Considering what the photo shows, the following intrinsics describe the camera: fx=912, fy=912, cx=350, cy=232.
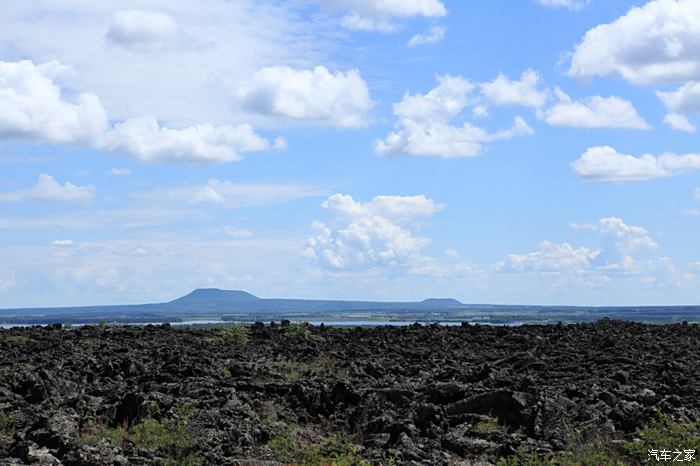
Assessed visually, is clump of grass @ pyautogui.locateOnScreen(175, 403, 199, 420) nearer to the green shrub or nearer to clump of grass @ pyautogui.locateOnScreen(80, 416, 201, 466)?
clump of grass @ pyautogui.locateOnScreen(80, 416, 201, 466)

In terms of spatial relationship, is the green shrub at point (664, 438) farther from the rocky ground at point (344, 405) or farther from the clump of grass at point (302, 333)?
the clump of grass at point (302, 333)

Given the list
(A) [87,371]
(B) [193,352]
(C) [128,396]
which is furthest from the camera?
(B) [193,352]

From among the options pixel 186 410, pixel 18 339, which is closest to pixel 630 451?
pixel 186 410

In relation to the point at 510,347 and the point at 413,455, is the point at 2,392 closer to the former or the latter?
the point at 413,455

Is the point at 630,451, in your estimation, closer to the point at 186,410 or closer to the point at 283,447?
the point at 283,447

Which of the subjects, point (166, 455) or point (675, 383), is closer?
point (166, 455)

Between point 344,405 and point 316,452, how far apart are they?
14.2ft

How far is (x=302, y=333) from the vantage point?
146ft

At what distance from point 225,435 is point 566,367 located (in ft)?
46.5

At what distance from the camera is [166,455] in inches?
723

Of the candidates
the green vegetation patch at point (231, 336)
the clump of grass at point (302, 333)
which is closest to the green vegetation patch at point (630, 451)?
the green vegetation patch at point (231, 336)

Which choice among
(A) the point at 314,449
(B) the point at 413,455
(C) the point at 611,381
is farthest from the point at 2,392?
(C) the point at 611,381

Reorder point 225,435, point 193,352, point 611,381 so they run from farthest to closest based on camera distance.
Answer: point 193,352 → point 611,381 → point 225,435

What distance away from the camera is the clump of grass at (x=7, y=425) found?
1998cm
